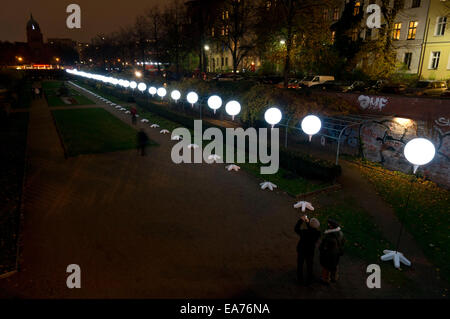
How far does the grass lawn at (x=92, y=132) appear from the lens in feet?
62.9

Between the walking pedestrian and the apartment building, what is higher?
the apartment building

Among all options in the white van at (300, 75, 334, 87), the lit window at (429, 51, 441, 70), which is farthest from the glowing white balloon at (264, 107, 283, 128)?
the lit window at (429, 51, 441, 70)

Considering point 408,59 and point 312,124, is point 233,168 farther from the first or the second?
point 408,59

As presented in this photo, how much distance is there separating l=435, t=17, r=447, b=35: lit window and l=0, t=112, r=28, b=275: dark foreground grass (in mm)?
46047

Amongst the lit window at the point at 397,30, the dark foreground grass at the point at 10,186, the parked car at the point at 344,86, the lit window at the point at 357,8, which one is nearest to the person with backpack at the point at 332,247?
the dark foreground grass at the point at 10,186

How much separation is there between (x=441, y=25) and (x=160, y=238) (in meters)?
44.3

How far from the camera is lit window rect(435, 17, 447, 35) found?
36.4 m

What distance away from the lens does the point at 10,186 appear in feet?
42.0

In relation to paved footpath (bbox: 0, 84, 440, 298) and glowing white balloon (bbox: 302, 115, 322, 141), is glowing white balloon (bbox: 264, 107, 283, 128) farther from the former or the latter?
paved footpath (bbox: 0, 84, 440, 298)

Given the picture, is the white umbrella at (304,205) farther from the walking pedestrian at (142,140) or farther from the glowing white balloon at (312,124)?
the walking pedestrian at (142,140)

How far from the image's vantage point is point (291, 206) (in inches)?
442

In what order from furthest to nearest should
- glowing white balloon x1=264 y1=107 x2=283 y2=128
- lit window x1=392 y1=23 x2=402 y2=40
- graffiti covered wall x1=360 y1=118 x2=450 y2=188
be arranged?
lit window x1=392 y1=23 x2=402 y2=40 → glowing white balloon x1=264 y1=107 x2=283 y2=128 → graffiti covered wall x1=360 y1=118 x2=450 y2=188
